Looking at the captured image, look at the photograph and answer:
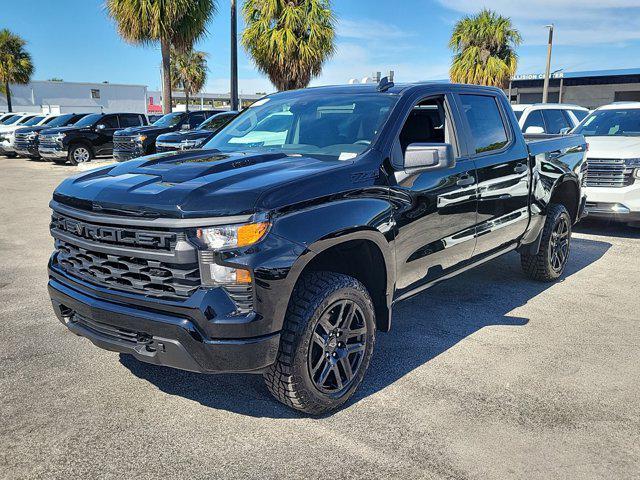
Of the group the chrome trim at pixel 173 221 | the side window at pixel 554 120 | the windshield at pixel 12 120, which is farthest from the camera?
the windshield at pixel 12 120

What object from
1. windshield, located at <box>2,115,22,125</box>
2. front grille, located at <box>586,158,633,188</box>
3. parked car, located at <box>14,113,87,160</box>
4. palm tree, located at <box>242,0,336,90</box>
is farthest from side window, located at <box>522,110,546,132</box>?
windshield, located at <box>2,115,22,125</box>

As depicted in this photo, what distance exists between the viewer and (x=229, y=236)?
2.80 meters

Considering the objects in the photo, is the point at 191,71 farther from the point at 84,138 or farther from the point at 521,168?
the point at 521,168

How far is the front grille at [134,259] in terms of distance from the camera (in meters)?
2.84

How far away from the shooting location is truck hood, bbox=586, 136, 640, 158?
7.95m

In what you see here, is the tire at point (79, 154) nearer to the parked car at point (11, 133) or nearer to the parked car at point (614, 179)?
the parked car at point (11, 133)

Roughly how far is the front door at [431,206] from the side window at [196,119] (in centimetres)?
1378

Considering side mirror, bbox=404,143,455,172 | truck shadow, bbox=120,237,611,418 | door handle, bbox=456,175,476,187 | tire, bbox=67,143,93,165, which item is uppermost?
side mirror, bbox=404,143,455,172

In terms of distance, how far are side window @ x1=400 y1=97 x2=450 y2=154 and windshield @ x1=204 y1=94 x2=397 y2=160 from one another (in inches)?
10.0

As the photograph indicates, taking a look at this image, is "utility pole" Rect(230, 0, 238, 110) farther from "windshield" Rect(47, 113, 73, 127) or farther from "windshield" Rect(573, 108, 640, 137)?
"windshield" Rect(573, 108, 640, 137)

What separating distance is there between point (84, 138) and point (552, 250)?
17.8m

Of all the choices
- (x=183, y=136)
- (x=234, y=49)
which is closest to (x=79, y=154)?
(x=234, y=49)

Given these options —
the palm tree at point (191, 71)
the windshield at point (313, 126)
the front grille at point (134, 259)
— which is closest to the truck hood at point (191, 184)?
the front grille at point (134, 259)

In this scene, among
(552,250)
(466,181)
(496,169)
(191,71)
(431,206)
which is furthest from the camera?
(191,71)
